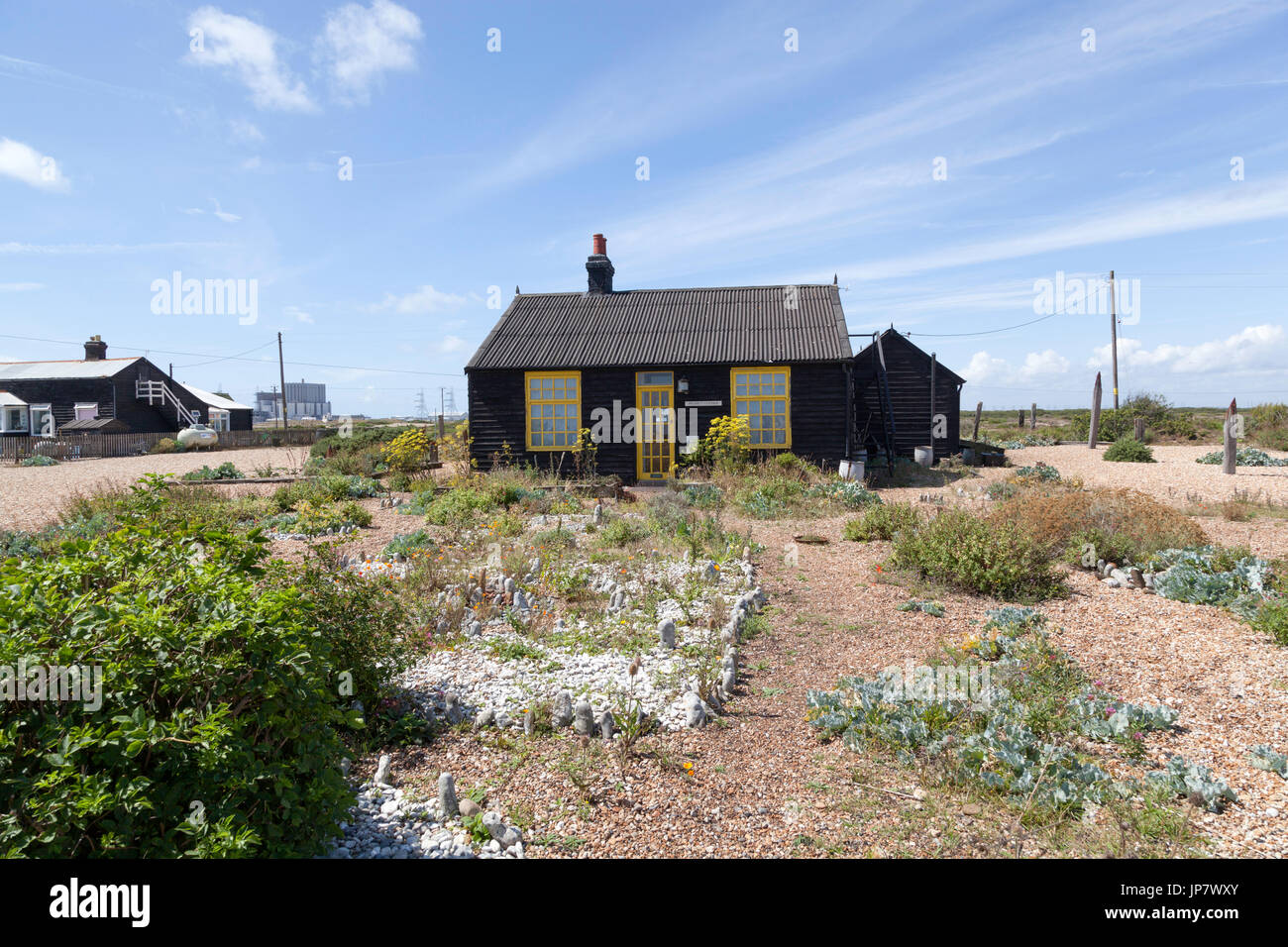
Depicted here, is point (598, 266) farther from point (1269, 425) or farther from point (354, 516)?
point (1269, 425)

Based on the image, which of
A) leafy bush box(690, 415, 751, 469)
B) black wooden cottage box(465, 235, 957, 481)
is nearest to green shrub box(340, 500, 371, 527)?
black wooden cottage box(465, 235, 957, 481)

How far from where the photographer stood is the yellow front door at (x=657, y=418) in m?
16.8

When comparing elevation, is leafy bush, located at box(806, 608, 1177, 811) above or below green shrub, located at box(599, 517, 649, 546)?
Result: below

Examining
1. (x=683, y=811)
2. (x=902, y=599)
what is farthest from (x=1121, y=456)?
(x=683, y=811)

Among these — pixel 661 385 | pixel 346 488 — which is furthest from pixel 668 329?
pixel 346 488

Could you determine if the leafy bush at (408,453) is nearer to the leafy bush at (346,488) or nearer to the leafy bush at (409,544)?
the leafy bush at (346,488)

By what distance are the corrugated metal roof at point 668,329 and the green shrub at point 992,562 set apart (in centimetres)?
914

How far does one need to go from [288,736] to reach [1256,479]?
1962 centimetres

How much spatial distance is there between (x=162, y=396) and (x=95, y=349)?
6.02 metres

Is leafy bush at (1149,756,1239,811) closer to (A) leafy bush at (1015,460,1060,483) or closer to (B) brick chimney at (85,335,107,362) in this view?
(A) leafy bush at (1015,460,1060,483)

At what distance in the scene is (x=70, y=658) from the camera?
2145 mm

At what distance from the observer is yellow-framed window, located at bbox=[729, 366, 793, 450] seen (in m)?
16.5

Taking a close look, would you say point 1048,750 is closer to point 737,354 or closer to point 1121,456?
point 737,354

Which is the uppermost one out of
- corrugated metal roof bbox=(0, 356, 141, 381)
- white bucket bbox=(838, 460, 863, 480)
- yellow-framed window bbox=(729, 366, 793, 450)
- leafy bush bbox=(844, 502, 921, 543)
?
corrugated metal roof bbox=(0, 356, 141, 381)
